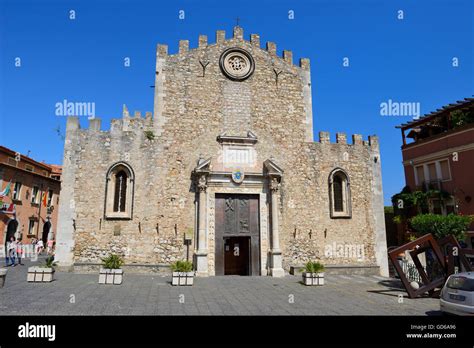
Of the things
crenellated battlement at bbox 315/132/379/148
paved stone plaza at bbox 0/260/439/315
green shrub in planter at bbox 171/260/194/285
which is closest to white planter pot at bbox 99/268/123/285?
paved stone plaza at bbox 0/260/439/315

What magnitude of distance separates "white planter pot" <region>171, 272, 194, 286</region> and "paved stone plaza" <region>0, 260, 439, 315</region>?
0.44 metres

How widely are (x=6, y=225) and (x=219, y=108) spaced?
24.3 metres

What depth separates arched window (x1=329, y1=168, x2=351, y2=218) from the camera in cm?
→ 1823

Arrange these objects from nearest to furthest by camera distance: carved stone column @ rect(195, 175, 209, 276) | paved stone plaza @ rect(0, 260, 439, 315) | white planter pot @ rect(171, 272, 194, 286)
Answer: paved stone plaza @ rect(0, 260, 439, 315) < white planter pot @ rect(171, 272, 194, 286) < carved stone column @ rect(195, 175, 209, 276)

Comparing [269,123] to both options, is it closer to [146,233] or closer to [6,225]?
[146,233]

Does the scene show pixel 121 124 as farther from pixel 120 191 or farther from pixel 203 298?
pixel 203 298

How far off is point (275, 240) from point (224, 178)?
412cm

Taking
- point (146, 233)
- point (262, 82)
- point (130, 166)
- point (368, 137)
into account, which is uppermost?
point (262, 82)

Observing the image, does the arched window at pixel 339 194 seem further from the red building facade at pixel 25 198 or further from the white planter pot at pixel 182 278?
the red building facade at pixel 25 198

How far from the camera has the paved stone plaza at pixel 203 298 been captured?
8.37 metres

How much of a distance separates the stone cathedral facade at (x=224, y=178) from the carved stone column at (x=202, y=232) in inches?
1.9

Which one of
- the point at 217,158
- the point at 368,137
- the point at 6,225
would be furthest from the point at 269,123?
the point at 6,225

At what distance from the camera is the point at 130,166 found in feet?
54.0

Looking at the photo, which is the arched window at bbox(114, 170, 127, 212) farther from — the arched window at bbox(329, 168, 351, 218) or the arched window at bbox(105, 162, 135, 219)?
the arched window at bbox(329, 168, 351, 218)
